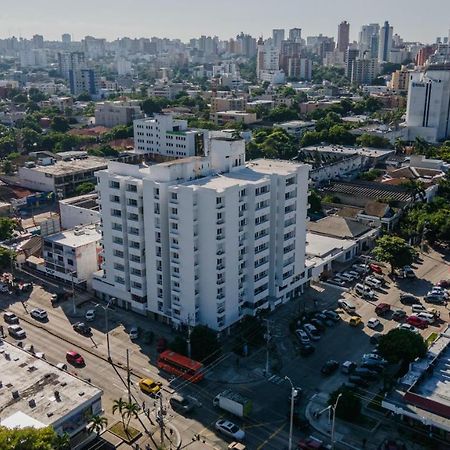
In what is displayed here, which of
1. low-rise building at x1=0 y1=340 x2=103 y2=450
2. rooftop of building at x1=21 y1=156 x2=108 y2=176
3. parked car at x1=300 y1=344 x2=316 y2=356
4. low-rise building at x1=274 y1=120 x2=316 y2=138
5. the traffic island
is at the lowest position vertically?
the traffic island

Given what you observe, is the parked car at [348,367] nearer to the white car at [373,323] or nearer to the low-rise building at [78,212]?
the white car at [373,323]

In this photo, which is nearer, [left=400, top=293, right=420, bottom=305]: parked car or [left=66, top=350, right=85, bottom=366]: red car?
[left=66, top=350, right=85, bottom=366]: red car

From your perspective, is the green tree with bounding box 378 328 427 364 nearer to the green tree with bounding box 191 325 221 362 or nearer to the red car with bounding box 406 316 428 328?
the red car with bounding box 406 316 428 328

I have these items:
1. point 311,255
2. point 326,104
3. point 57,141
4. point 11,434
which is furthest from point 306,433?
point 326,104

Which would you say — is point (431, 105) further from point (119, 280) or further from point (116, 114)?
point (119, 280)

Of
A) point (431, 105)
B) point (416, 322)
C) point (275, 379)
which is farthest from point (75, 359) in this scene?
point (431, 105)

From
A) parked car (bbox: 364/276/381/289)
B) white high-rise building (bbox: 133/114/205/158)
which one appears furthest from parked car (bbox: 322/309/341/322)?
white high-rise building (bbox: 133/114/205/158)
